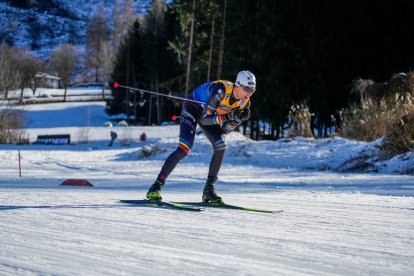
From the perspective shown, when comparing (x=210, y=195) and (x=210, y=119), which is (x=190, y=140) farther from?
(x=210, y=195)

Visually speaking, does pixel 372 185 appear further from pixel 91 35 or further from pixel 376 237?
pixel 91 35

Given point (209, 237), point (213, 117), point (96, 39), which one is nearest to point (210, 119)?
point (213, 117)

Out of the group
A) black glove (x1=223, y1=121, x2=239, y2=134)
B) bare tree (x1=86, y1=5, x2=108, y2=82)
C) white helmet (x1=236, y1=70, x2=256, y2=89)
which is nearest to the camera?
white helmet (x1=236, y1=70, x2=256, y2=89)

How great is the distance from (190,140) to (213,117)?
0.42 meters

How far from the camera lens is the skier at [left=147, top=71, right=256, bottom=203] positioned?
661 centimetres

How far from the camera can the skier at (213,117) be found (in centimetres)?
661

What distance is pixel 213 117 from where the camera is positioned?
6.71 metres

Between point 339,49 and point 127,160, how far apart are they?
40.8 feet

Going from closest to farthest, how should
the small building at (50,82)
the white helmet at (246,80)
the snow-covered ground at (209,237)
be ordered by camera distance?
the snow-covered ground at (209,237) → the white helmet at (246,80) → the small building at (50,82)

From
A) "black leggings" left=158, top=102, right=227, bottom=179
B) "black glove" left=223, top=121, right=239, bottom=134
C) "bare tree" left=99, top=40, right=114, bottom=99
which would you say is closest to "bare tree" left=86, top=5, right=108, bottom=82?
"bare tree" left=99, top=40, right=114, bottom=99

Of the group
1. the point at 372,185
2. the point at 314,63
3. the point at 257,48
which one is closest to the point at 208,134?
the point at 372,185

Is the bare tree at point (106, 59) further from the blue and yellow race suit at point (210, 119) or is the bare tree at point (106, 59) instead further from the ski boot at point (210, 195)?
the ski boot at point (210, 195)

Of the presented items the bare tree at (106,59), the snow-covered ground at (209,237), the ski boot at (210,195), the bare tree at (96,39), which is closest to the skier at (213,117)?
the ski boot at (210,195)

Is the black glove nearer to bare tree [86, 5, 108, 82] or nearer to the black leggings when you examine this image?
the black leggings
